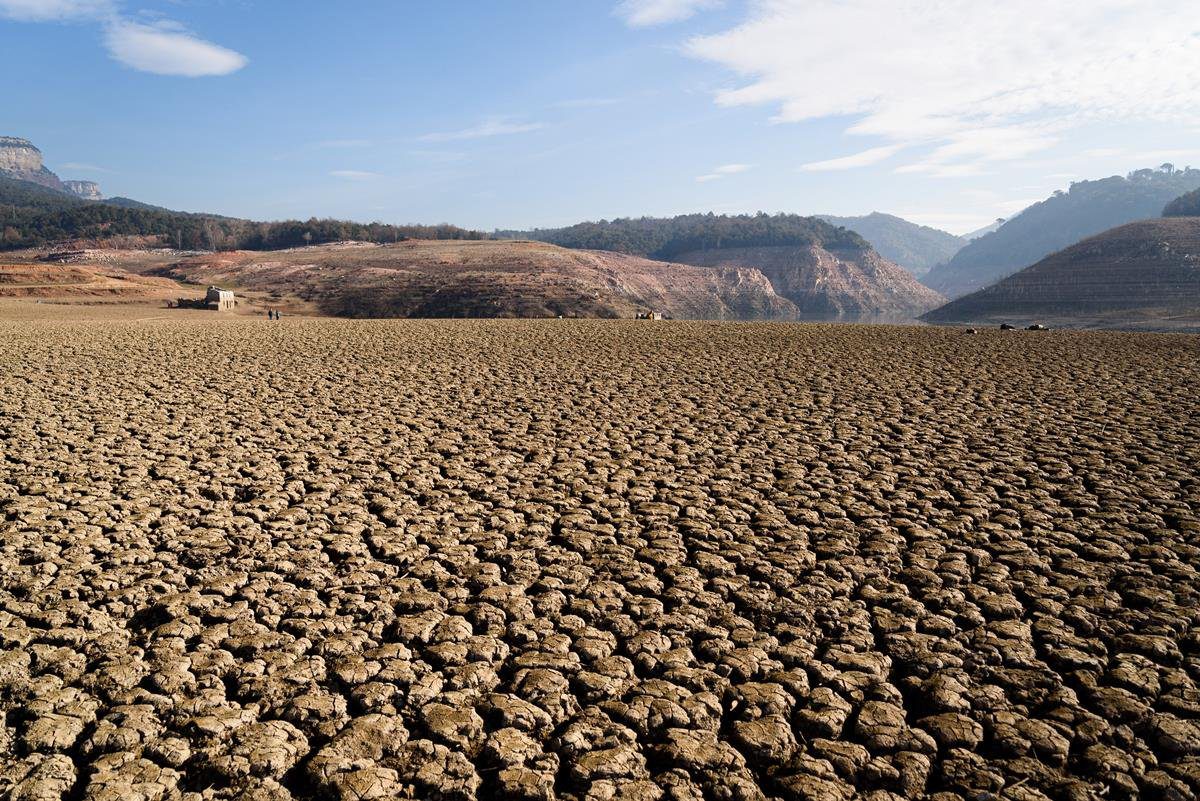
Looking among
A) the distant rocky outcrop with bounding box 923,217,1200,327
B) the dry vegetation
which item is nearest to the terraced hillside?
the dry vegetation

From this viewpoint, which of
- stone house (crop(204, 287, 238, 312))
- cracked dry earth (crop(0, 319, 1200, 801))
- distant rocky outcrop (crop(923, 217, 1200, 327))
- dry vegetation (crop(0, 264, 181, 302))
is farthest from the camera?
distant rocky outcrop (crop(923, 217, 1200, 327))

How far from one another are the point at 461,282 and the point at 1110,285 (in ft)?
173

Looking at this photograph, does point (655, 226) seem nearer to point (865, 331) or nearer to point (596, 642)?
point (865, 331)

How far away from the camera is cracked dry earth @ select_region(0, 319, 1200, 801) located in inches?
105

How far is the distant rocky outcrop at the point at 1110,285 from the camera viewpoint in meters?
51.1

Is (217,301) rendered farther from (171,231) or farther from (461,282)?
(171,231)

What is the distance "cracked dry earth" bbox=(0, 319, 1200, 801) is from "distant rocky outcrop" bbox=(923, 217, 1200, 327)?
4868cm

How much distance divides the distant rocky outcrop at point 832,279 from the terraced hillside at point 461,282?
15112mm

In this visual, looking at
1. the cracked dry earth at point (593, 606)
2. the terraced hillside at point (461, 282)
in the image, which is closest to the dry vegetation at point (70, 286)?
the terraced hillside at point (461, 282)

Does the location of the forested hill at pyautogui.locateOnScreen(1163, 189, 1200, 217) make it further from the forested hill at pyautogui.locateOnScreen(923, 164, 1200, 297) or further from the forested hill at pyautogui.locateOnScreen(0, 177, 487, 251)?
the forested hill at pyautogui.locateOnScreen(0, 177, 487, 251)

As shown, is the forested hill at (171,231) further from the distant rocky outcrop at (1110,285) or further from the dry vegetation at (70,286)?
the distant rocky outcrop at (1110,285)

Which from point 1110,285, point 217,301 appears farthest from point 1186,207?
point 217,301

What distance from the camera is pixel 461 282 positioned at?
51.0 m

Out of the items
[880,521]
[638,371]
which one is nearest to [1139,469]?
[880,521]
